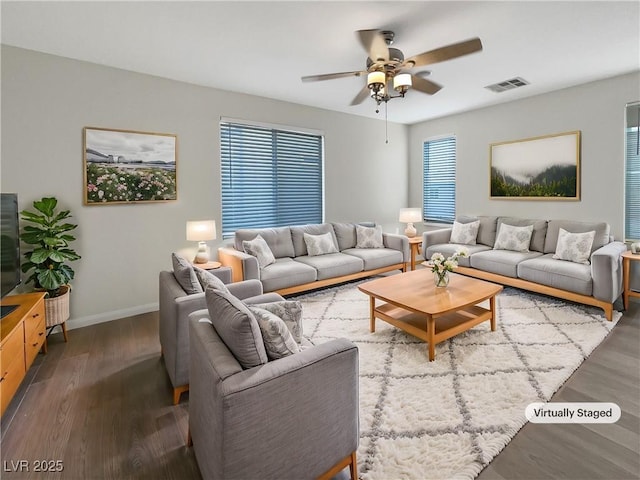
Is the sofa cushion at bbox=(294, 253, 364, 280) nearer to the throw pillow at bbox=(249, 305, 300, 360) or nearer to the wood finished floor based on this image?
the wood finished floor

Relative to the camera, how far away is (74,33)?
2842 mm

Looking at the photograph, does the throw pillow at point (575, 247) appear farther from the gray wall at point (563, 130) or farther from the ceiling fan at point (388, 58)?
the ceiling fan at point (388, 58)

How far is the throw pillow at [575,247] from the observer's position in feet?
12.9

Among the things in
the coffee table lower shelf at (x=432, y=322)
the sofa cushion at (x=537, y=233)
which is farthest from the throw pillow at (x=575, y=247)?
the coffee table lower shelf at (x=432, y=322)

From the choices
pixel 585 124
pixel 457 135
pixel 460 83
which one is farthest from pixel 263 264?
pixel 585 124

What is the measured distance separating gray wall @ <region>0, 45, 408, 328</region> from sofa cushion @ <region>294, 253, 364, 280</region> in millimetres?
1262

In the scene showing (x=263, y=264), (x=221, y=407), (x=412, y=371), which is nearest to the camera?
(x=221, y=407)

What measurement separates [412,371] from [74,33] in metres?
3.88

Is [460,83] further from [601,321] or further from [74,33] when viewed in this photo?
[74,33]

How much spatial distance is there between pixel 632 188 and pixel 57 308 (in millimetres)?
6272

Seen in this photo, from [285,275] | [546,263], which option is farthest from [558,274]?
[285,275]

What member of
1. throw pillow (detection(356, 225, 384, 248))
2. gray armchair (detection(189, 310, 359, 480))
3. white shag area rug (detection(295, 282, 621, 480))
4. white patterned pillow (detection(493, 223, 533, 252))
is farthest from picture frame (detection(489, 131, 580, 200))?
gray armchair (detection(189, 310, 359, 480))

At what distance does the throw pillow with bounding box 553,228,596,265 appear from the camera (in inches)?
154

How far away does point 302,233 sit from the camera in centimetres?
492
